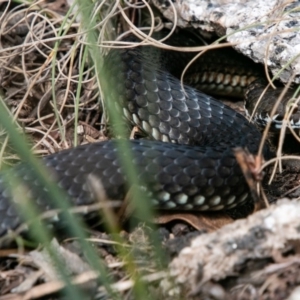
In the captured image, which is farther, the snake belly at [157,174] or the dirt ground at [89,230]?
the snake belly at [157,174]

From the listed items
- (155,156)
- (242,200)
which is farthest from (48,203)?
(242,200)

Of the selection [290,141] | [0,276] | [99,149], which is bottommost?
[290,141]

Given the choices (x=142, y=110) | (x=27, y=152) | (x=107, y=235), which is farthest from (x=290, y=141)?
(x=27, y=152)

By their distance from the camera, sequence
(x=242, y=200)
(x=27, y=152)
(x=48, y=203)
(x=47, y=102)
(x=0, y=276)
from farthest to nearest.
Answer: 1. (x=47, y=102)
2. (x=242, y=200)
3. (x=48, y=203)
4. (x=0, y=276)
5. (x=27, y=152)

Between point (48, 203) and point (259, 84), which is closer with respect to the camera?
point (48, 203)

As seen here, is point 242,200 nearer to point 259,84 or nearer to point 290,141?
point 290,141

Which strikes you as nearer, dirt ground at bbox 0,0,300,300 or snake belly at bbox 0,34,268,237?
dirt ground at bbox 0,0,300,300

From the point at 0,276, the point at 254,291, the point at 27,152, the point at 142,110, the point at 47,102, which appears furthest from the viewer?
the point at 47,102

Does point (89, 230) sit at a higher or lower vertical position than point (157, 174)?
lower

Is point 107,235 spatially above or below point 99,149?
below
